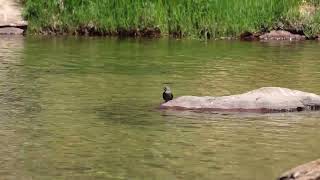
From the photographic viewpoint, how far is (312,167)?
6.95 meters

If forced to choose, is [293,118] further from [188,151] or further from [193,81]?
[193,81]

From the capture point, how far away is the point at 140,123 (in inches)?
444

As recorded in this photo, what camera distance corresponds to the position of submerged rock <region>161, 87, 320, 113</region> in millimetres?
12031

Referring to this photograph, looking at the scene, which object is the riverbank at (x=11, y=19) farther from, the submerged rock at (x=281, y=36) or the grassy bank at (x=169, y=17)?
the submerged rock at (x=281, y=36)

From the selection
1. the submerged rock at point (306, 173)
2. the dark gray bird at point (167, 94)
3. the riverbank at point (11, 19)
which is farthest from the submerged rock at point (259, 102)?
the riverbank at point (11, 19)

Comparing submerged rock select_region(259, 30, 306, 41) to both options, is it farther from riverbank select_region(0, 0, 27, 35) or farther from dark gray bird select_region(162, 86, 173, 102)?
dark gray bird select_region(162, 86, 173, 102)

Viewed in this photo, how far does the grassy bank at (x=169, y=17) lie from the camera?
27.4m

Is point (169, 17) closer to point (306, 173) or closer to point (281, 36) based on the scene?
point (281, 36)

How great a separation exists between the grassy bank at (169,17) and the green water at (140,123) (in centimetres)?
686

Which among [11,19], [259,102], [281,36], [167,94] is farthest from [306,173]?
[11,19]

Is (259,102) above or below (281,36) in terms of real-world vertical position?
above

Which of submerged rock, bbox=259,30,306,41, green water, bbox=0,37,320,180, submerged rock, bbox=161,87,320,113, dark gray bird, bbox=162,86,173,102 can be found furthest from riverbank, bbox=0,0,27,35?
submerged rock, bbox=161,87,320,113

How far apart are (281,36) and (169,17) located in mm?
3746

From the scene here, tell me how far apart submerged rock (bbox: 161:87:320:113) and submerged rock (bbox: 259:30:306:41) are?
601 inches
